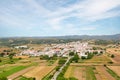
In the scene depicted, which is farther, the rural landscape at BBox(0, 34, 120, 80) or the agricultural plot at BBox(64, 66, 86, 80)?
the rural landscape at BBox(0, 34, 120, 80)

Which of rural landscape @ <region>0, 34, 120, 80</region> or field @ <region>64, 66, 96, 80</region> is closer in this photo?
Answer: field @ <region>64, 66, 96, 80</region>

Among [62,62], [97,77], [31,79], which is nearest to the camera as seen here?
[31,79]

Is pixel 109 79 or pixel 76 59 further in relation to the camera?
pixel 76 59

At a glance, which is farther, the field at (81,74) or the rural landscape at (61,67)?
the rural landscape at (61,67)

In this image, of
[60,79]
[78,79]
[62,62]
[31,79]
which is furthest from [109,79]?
[62,62]

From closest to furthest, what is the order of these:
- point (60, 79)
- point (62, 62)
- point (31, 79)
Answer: point (60, 79) < point (31, 79) < point (62, 62)

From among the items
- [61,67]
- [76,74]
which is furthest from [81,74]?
[61,67]

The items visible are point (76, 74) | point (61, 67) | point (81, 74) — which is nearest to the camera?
point (76, 74)

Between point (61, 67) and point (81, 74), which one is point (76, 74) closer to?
point (81, 74)

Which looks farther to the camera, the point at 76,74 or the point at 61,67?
the point at 61,67

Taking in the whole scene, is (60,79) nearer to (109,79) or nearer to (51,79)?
(51,79)

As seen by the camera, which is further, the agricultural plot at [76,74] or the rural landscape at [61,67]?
the rural landscape at [61,67]
